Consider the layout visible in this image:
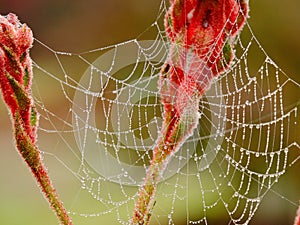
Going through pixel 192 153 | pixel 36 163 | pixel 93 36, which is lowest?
pixel 36 163

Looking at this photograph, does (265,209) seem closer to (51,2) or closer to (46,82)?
(46,82)

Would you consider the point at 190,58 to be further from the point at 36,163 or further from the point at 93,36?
the point at 93,36

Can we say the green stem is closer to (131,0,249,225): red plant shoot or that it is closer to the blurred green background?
(131,0,249,225): red plant shoot

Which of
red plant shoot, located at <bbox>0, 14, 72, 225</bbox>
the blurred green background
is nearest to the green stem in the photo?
red plant shoot, located at <bbox>0, 14, 72, 225</bbox>

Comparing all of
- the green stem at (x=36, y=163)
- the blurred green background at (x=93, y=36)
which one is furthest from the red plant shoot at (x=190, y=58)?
the blurred green background at (x=93, y=36)

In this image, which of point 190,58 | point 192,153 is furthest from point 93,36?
point 190,58

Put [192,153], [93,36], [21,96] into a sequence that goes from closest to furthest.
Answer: [21,96], [192,153], [93,36]

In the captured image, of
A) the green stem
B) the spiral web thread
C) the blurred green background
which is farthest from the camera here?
the blurred green background
